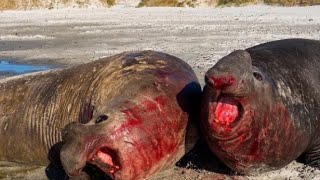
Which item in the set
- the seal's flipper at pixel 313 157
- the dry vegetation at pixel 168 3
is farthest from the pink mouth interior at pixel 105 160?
the dry vegetation at pixel 168 3

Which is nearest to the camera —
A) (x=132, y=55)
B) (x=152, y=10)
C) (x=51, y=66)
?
(x=132, y=55)

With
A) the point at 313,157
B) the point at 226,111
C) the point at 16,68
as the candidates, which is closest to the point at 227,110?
the point at 226,111

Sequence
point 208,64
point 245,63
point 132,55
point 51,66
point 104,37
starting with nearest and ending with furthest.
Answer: point 245,63, point 132,55, point 208,64, point 51,66, point 104,37

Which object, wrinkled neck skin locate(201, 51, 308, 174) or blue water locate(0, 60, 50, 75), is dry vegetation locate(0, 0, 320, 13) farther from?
wrinkled neck skin locate(201, 51, 308, 174)

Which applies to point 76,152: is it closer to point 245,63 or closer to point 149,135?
point 149,135

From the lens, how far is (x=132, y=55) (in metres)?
6.14

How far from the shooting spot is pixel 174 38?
1989 centimetres

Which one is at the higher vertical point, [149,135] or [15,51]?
[149,135]

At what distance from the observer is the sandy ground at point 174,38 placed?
596 centimetres

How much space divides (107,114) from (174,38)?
1509 cm

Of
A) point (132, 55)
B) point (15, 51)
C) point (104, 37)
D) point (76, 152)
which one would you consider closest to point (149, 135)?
point (76, 152)

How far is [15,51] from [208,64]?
303 inches

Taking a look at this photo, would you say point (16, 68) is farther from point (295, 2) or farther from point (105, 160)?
point (295, 2)

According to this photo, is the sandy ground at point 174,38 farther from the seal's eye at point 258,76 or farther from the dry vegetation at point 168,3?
the dry vegetation at point 168,3
